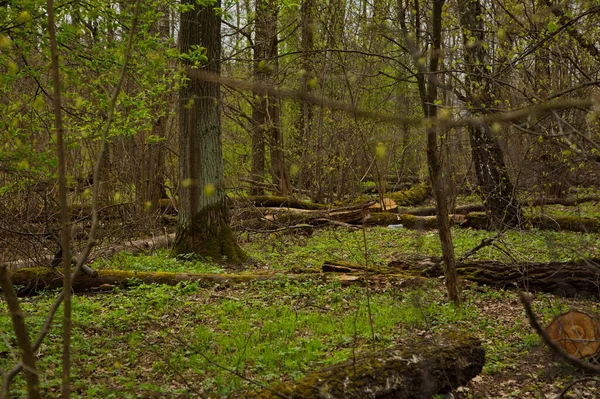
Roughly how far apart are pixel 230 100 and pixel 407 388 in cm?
2056

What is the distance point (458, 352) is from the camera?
5129mm

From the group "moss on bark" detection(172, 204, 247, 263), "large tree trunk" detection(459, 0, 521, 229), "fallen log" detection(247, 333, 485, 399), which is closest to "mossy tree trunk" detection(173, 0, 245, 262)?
"moss on bark" detection(172, 204, 247, 263)

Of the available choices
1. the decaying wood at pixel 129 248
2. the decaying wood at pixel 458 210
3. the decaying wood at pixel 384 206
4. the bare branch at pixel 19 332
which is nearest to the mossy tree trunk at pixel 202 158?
the decaying wood at pixel 129 248

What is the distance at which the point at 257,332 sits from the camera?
248 inches

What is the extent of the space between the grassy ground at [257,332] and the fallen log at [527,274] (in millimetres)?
Answer: 239

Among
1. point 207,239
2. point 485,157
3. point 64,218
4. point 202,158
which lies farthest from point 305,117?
point 64,218

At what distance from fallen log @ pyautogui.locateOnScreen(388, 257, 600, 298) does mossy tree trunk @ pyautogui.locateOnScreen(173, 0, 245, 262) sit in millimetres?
3479

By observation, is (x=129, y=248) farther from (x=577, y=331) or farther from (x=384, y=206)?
(x=577, y=331)

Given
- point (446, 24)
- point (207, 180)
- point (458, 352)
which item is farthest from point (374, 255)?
point (458, 352)

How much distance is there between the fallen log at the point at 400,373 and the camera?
4137mm

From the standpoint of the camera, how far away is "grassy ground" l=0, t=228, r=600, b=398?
16.2ft

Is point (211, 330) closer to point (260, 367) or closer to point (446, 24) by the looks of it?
point (260, 367)

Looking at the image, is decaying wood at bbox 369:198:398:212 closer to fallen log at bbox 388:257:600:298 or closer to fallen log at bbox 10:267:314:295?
fallen log at bbox 388:257:600:298

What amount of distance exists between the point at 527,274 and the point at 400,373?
3906mm
